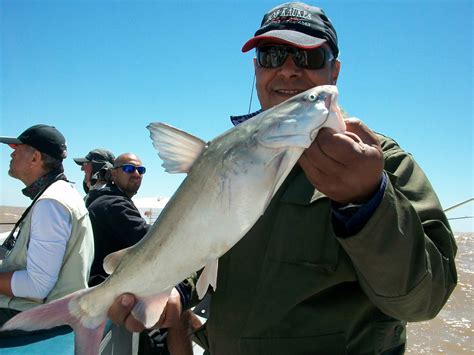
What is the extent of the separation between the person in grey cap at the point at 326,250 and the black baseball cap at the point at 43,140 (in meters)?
2.88

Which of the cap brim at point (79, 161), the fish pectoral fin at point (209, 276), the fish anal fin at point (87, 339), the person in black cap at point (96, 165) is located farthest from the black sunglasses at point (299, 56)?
the cap brim at point (79, 161)

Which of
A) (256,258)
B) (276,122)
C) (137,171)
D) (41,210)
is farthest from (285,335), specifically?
(137,171)

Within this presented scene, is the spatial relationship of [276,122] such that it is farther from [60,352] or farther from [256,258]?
[60,352]

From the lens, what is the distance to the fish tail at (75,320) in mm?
2133

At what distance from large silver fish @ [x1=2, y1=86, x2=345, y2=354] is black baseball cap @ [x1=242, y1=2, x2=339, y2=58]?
0.69 metres

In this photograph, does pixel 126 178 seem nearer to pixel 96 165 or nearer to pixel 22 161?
pixel 96 165

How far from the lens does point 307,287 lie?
1.89 m

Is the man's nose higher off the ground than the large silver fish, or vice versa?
the man's nose

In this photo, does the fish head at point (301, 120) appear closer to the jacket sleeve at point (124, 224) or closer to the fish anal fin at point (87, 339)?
the fish anal fin at point (87, 339)

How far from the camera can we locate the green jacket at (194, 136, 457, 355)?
Answer: 157cm

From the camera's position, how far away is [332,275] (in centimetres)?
188

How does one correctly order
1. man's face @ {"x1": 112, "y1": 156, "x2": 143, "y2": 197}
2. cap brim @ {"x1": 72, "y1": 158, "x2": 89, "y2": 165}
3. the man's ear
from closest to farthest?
the man's ear < man's face @ {"x1": 112, "y1": 156, "x2": 143, "y2": 197} < cap brim @ {"x1": 72, "y1": 158, "x2": 89, "y2": 165}

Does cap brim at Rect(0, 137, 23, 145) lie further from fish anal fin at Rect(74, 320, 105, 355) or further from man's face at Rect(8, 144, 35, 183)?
fish anal fin at Rect(74, 320, 105, 355)

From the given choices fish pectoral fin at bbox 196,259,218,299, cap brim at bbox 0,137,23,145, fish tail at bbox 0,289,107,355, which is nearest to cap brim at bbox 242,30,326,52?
fish pectoral fin at bbox 196,259,218,299
